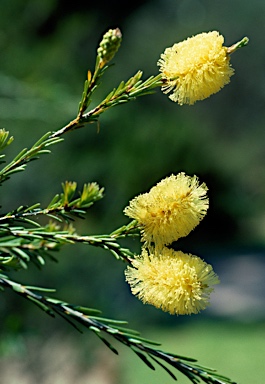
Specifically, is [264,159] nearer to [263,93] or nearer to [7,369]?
[263,93]

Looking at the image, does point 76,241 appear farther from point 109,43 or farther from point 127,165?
point 127,165

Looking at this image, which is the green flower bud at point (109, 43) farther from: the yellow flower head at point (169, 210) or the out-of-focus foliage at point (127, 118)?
the out-of-focus foliage at point (127, 118)

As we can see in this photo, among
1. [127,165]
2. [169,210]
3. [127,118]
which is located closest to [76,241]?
[169,210]

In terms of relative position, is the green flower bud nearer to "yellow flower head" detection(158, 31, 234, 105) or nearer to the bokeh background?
"yellow flower head" detection(158, 31, 234, 105)

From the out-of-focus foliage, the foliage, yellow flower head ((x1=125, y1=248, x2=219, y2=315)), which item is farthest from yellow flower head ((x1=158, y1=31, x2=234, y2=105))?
the out-of-focus foliage

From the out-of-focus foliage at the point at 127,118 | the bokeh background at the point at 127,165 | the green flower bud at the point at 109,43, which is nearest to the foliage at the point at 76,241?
the green flower bud at the point at 109,43

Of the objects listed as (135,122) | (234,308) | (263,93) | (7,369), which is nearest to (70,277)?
Answer: (7,369)
